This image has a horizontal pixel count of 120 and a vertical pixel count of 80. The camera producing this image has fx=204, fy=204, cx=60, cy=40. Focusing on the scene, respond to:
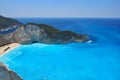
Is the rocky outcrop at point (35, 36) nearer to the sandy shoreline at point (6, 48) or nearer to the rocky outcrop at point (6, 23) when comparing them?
the sandy shoreline at point (6, 48)

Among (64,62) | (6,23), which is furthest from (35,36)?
(6,23)

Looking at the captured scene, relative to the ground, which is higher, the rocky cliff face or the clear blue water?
the rocky cliff face

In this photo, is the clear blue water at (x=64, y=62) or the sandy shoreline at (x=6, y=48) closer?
the clear blue water at (x=64, y=62)

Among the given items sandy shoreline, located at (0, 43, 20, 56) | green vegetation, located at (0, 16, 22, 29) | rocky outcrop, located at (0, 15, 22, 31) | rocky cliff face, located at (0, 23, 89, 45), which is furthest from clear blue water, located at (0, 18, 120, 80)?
green vegetation, located at (0, 16, 22, 29)

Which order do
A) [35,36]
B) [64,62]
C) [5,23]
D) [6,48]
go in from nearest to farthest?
[64,62] → [6,48] → [35,36] → [5,23]

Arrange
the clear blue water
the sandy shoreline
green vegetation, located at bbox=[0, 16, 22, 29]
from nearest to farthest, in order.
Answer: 1. the clear blue water
2. the sandy shoreline
3. green vegetation, located at bbox=[0, 16, 22, 29]

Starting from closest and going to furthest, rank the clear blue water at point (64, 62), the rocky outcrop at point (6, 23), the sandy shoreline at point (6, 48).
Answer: the clear blue water at point (64, 62), the sandy shoreline at point (6, 48), the rocky outcrop at point (6, 23)

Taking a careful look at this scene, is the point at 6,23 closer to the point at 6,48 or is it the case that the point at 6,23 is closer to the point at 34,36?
the point at 34,36

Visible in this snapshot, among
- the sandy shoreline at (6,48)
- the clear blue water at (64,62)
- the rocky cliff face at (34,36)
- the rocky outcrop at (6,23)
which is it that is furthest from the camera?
the rocky outcrop at (6,23)

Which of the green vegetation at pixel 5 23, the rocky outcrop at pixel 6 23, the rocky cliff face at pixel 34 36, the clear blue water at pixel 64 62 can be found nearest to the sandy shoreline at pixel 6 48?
the clear blue water at pixel 64 62

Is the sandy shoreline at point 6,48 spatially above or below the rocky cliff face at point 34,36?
below

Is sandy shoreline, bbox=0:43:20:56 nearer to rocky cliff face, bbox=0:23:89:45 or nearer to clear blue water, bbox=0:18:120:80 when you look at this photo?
clear blue water, bbox=0:18:120:80

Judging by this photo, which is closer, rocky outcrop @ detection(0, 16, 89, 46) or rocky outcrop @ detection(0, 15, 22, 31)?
rocky outcrop @ detection(0, 16, 89, 46)
